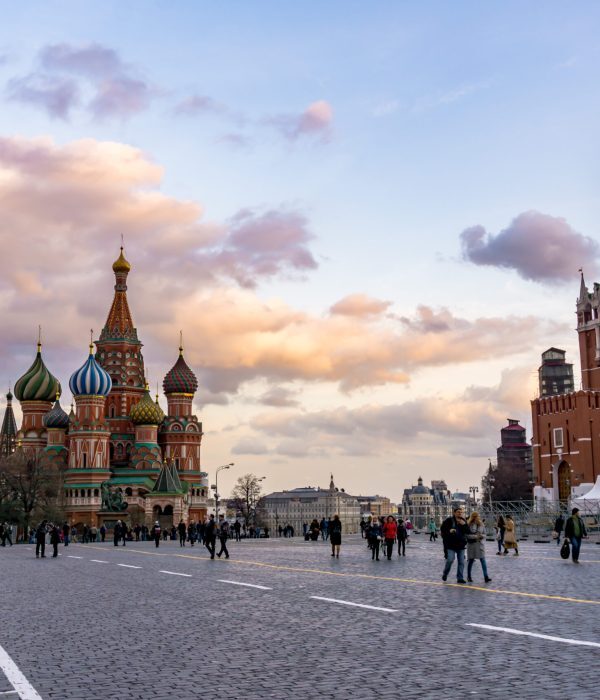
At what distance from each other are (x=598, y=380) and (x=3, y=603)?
277 feet

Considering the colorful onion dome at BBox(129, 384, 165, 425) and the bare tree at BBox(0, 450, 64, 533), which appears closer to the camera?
the bare tree at BBox(0, 450, 64, 533)

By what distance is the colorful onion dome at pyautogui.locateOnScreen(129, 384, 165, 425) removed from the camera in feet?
369

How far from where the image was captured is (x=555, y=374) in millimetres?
171375

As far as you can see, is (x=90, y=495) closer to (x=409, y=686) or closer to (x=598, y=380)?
(x=598, y=380)

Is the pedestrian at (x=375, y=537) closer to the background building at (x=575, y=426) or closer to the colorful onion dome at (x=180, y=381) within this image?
the background building at (x=575, y=426)

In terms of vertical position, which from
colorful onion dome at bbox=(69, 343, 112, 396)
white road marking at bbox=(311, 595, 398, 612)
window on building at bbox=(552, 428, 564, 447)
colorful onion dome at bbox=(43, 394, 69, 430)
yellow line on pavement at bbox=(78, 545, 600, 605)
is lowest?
yellow line on pavement at bbox=(78, 545, 600, 605)

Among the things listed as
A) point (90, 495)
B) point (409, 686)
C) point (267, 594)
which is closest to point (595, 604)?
point (267, 594)

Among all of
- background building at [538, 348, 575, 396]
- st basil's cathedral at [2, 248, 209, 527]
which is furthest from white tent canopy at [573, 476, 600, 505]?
background building at [538, 348, 575, 396]

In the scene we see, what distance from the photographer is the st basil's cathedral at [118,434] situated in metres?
107

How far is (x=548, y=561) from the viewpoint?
92.0 ft

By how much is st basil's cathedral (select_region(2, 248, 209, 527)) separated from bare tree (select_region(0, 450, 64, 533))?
8.19m

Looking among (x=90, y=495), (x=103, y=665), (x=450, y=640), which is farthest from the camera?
(x=90, y=495)

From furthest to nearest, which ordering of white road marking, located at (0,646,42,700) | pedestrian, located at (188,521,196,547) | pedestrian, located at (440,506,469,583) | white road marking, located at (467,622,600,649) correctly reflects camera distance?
pedestrian, located at (188,521,196,547), pedestrian, located at (440,506,469,583), white road marking, located at (467,622,600,649), white road marking, located at (0,646,42,700)

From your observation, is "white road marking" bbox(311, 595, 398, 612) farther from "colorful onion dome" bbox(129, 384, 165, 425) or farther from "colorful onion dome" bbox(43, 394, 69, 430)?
"colorful onion dome" bbox(43, 394, 69, 430)
